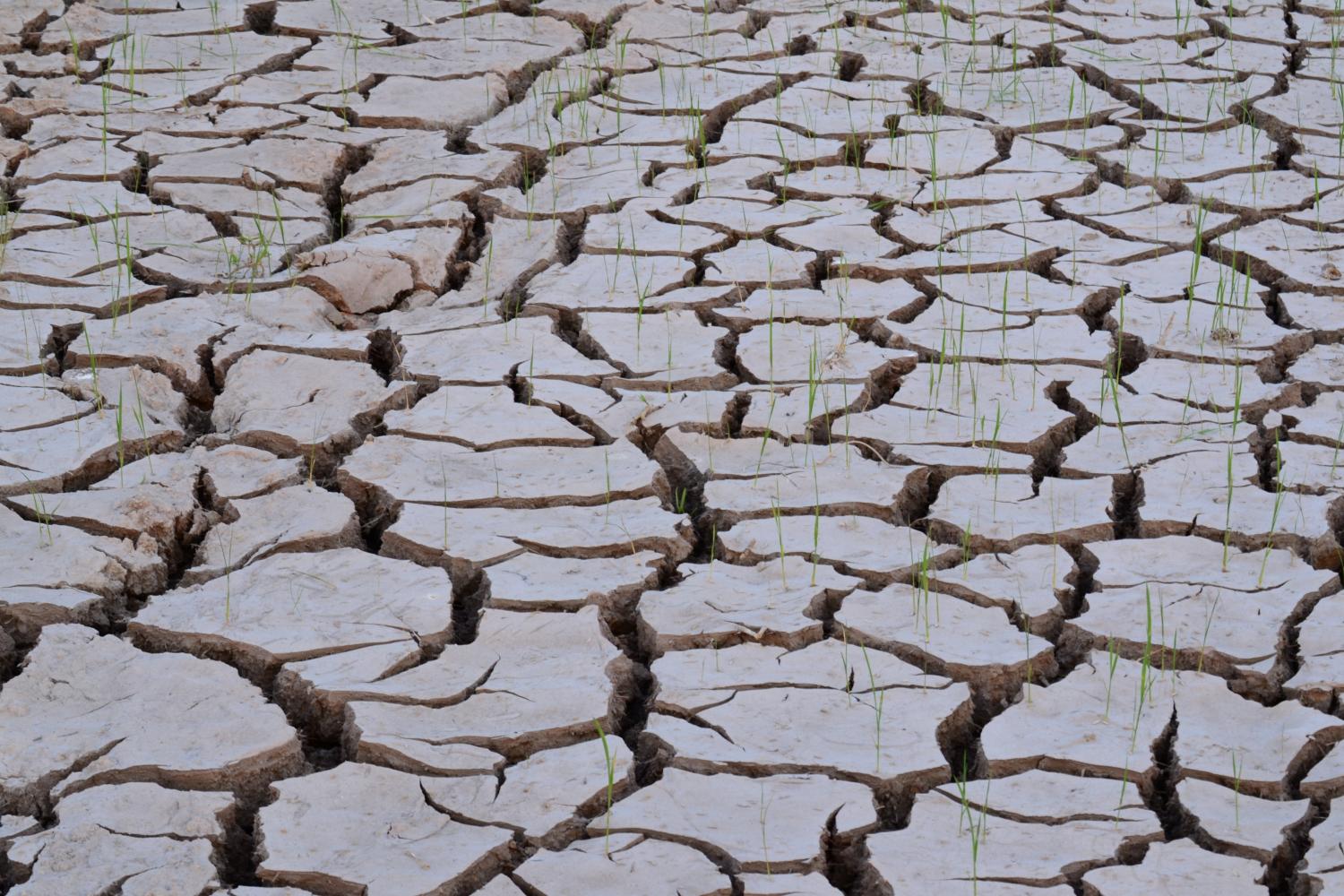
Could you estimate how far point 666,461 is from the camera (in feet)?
10.1

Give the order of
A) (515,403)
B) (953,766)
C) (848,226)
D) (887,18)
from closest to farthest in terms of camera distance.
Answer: (953,766) → (515,403) → (848,226) → (887,18)

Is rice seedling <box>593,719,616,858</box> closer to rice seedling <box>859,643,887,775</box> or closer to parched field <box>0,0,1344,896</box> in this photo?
parched field <box>0,0,1344,896</box>

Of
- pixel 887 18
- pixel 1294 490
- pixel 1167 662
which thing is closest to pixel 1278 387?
pixel 1294 490

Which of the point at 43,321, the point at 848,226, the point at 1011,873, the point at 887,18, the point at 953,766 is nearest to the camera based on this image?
the point at 1011,873

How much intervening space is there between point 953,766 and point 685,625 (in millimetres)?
494

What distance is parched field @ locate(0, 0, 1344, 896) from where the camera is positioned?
2.22m

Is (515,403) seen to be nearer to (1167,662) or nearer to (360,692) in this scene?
(360,692)

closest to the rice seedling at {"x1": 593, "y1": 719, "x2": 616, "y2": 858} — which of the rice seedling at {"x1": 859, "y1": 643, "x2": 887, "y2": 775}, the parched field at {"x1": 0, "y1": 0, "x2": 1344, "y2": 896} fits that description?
the parched field at {"x1": 0, "y1": 0, "x2": 1344, "y2": 896}

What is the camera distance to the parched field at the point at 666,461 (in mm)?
2219

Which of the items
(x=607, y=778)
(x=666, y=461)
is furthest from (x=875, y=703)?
(x=666, y=461)

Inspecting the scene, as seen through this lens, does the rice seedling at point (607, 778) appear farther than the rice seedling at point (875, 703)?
No

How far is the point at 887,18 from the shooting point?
516 centimetres

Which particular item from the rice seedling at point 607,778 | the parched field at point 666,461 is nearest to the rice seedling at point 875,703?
the parched field at point 666,461

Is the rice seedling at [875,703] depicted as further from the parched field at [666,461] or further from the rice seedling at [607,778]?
the rice seedling at [607,778]
